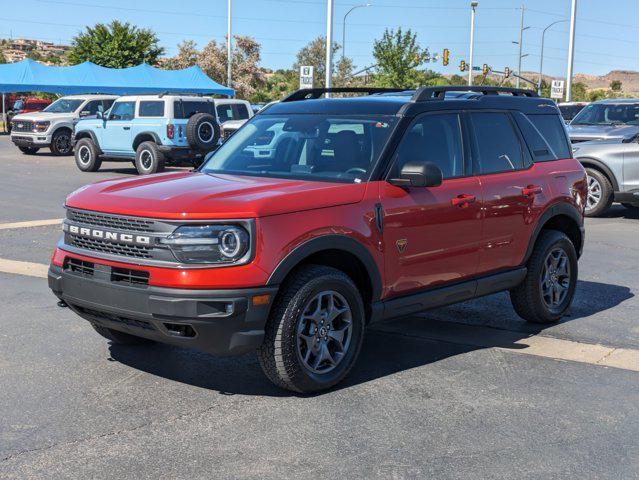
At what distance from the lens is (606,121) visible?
1590cm

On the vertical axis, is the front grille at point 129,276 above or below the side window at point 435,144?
below

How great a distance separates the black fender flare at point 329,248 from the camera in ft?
15.7

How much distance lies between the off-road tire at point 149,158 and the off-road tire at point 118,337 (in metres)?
15.2

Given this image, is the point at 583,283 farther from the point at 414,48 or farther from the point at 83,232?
the point at 414,48

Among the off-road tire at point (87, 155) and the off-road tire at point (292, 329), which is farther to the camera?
the off-road tire at point (87, 155)

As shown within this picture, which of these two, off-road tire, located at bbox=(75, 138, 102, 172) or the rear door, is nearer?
the rear door

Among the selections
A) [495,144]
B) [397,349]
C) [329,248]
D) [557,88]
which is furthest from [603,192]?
[557,88]

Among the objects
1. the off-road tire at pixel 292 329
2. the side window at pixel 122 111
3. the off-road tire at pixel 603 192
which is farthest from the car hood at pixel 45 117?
the off-road tire at pixel 292 329

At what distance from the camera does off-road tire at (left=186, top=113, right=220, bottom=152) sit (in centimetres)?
1989

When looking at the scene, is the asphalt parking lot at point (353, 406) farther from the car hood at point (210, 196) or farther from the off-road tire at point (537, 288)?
the car hood at point (210, 196)

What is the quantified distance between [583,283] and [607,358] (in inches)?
114

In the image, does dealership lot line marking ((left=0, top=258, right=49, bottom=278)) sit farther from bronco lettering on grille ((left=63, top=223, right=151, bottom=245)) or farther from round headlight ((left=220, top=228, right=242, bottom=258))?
round headlight ((left=220, top=228, right=242, bottom=258))

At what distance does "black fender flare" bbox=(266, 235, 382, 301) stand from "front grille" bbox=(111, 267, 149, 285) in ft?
2.26

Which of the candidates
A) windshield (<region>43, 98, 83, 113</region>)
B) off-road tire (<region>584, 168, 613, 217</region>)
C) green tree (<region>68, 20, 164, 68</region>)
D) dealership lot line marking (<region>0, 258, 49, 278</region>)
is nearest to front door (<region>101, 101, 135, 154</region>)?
windshield (<region>43, 98, 83, 113</region>)
